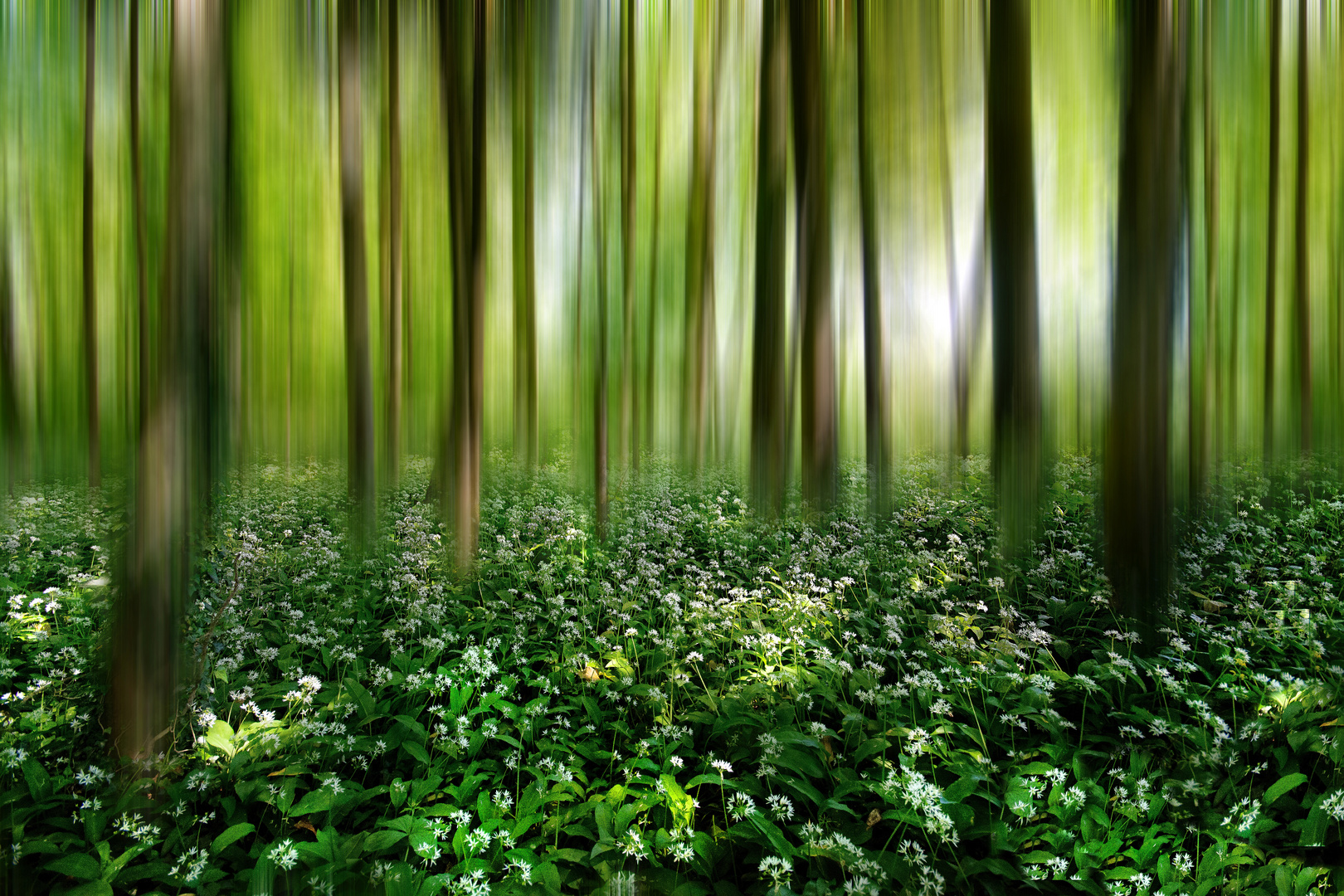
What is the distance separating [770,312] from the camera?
4.71 metres

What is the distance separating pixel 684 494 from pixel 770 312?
8.33 feet

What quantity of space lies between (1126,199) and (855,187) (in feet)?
5.67

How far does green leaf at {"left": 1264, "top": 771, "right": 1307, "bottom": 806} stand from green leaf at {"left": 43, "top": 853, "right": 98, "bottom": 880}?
3816 mm

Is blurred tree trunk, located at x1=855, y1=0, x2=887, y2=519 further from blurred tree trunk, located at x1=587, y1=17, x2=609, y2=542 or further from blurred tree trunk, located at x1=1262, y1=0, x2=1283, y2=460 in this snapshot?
blurred tree trunk, located at x1=1262, y1=0, x2=1283, y2=460

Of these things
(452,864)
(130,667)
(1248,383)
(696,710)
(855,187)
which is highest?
(855,187)

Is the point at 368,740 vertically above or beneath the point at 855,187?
beneath

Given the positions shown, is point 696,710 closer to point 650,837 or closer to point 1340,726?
point 650,837

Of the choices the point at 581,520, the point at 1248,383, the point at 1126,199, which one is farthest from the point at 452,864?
the point at 1248,383

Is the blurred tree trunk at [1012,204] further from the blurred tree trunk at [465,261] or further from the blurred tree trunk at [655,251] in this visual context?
the blurred tree trunk at [465,261]

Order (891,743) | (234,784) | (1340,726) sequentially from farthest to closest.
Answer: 1. (891,743)
2. (1340,726)
3. (234,784)

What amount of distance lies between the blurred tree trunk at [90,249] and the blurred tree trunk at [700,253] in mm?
3589

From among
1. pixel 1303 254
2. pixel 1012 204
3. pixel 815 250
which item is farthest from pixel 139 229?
pixel 1303 254

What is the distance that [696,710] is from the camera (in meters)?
2.18

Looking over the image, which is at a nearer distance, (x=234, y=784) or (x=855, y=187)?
(x=234, y=784)
